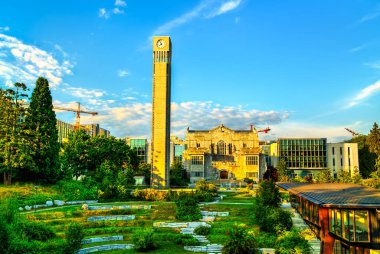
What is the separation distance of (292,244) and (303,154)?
68901 millimetres

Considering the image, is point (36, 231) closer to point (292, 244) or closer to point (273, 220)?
point (292, 244)

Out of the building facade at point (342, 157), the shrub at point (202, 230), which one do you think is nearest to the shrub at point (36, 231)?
the shrub at point (202, 230)

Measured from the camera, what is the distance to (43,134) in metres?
46.4

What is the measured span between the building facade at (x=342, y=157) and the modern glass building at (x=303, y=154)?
1.84 meters

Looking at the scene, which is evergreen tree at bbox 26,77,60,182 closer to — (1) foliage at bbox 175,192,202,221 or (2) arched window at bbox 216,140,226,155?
(1) foliage at bbox 175,192,202,221

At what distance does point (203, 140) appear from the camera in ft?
294

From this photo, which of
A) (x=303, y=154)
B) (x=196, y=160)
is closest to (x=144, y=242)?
A: (x=196, y=160)

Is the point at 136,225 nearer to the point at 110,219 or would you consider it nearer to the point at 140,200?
the point at 110,219

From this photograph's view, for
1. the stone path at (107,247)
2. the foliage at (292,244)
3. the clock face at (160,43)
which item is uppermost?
the clock face at (160,43)

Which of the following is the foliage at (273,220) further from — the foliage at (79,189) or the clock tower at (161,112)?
the clock tower at (161,112)

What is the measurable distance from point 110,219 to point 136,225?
3212 millimetres

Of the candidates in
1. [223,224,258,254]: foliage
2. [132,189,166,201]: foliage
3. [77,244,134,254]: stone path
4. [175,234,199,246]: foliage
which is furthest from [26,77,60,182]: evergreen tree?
[223,224,258,254]: foliage

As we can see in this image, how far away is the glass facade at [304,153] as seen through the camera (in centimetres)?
8556

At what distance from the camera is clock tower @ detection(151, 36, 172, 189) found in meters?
60.3
